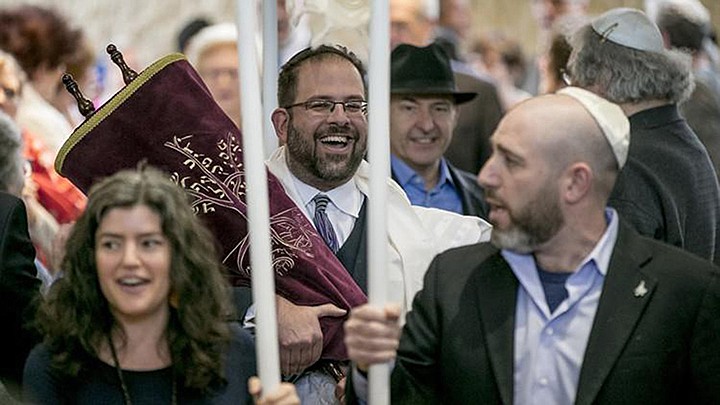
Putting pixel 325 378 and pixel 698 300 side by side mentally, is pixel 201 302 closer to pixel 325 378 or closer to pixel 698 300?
pixel 325 378

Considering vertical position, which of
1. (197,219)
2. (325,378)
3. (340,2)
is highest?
(340,2)

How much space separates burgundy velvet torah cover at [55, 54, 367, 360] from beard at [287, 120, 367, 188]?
37cm

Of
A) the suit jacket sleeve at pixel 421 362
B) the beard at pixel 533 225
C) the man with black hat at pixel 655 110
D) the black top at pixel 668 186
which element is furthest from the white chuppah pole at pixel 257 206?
the man with black hat at pixel 655 110

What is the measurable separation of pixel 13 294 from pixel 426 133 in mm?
2327

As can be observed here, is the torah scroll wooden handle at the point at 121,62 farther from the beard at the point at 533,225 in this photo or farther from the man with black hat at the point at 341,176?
the beard at the point at 533,225

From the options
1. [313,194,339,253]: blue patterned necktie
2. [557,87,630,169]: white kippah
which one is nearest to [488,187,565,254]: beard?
[557,87,630,169]: white kippah

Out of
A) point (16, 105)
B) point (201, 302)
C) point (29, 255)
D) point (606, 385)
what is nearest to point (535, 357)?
point (606, 385)

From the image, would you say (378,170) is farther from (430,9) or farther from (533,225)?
(430,9)

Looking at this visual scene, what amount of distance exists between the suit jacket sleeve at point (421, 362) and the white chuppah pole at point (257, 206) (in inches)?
16.7

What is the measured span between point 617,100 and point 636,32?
0.25 metres

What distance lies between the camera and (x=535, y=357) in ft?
18.0

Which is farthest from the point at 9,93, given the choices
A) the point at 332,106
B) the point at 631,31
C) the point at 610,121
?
the point at 610,121

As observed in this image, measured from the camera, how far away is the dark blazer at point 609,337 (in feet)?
18.0

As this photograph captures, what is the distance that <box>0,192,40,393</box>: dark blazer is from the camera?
6.54 m
